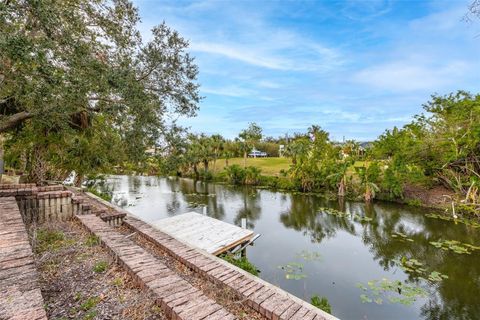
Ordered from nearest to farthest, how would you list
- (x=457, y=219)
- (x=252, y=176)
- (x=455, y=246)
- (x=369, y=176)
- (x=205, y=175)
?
(x=455, y=246) → (x=457, y=219) → (x=369, y=176) → (x=252, y=176) → (x=205, y=175)

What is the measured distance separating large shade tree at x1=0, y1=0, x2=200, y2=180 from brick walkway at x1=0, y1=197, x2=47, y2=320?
297cm

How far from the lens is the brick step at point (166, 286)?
228 centimetres

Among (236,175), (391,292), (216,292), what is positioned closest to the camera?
(216,292)

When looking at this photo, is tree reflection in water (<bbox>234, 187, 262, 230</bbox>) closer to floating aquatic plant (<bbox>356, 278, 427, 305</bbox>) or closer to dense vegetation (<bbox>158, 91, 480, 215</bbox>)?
dense vegetation (<bbox>158, 91, 480, 215</bbox>)

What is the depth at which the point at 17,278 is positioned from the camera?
2.30m

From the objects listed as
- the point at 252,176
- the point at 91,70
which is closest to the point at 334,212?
the point at 252,176

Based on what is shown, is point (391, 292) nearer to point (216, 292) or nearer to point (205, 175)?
point (216, 292)

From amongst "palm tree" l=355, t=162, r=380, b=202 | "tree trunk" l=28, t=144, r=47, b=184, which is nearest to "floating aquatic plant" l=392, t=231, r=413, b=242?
"palm tree" l=355, t=162, r=380, b=202

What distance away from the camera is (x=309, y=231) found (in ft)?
46.6

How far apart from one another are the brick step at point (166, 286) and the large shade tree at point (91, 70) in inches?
137

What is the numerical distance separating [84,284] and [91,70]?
4.68 m

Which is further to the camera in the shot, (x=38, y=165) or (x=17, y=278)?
(x=38, y=165)

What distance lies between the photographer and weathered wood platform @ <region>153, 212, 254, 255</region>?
346 inches

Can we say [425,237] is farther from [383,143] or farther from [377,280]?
[383,143]
